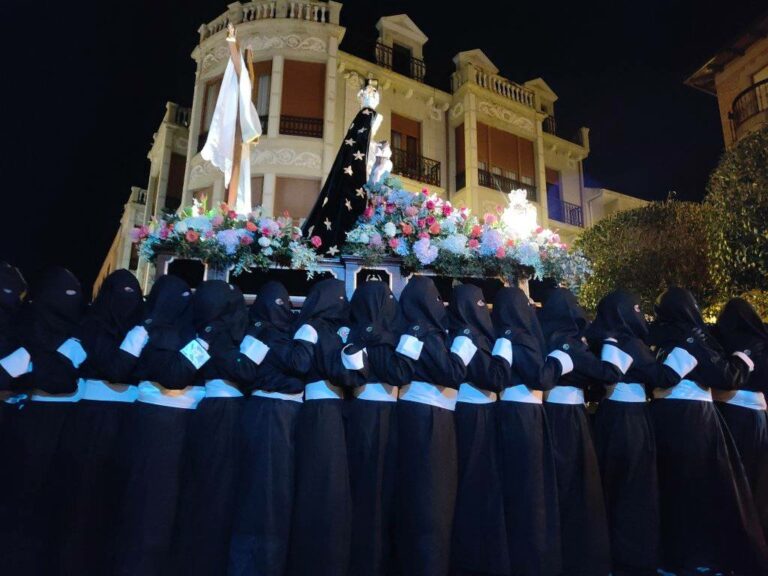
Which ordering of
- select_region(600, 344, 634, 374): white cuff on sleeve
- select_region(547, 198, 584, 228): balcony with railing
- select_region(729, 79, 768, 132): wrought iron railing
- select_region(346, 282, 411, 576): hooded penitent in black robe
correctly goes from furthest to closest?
1. select_region(547, 198, 584, 228): balcony with railing
2. select_region(729, 79, 768, 132): wrought iron railing
3. select_region(600, 344, 634, 374): white cuff on sleeve
4. select_region(346, 282, 411, 576): hooded penitent in black robe

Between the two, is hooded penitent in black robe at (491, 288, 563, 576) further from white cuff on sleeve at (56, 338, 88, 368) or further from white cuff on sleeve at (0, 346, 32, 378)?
white cuff on sleeve at (0, 346, 32, 378)

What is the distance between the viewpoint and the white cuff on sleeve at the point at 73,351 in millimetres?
3871

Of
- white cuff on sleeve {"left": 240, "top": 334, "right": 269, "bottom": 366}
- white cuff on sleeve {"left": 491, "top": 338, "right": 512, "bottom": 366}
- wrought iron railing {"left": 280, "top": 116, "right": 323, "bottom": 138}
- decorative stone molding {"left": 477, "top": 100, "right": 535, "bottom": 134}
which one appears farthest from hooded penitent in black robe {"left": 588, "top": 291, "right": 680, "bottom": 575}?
decorative stone molding {"left": 477, "top": 100, "right": 535, "bottom": 134}

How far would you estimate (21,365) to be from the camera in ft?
12.3

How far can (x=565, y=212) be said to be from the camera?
824 inches

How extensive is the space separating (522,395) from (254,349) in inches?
78.8

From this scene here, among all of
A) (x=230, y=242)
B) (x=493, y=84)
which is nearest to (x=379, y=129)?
(x=493, y=84)

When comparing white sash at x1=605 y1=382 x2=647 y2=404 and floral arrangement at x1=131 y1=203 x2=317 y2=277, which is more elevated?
floral arrangement at x1=131 y1=203 x2=317 y2=277

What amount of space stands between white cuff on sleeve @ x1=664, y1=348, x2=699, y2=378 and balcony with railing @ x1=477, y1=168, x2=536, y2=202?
46.3ft

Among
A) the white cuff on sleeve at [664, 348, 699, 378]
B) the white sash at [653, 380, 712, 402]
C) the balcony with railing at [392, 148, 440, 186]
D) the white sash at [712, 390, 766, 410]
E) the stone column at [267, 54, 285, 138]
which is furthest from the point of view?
the balcony with railing at [392, 148, 440, 186]

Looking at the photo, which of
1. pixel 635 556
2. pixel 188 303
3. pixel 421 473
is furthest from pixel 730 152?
pixel 188 303

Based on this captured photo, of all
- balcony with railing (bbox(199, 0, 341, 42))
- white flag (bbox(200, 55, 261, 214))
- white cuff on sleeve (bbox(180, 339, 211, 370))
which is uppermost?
balcony with railing (bbox(199, 0, 341, 42))

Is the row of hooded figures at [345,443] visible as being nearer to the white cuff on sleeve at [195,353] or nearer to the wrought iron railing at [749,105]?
the white cuff on sleeve at [195,353]

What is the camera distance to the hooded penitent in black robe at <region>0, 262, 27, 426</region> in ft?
12.2
